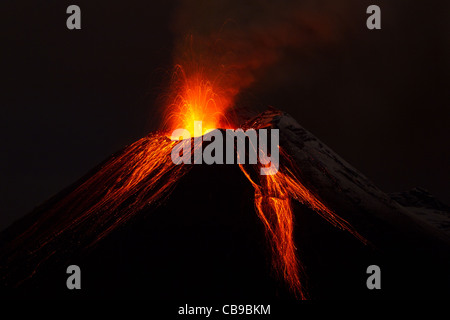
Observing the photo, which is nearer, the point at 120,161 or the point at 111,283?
the point at 111,283
